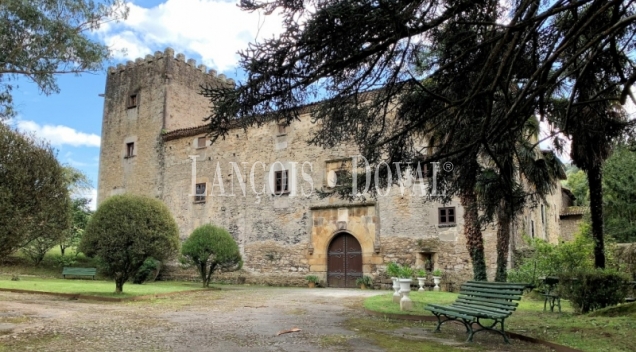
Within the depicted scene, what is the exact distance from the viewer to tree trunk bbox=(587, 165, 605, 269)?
10.4 m

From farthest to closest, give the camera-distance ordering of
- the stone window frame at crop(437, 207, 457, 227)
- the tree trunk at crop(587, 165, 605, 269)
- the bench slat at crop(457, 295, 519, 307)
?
the stone window frame at crop(437, 207, 457, 227)
the tree trunk at crop(587, 165, 605, 269)
the bench slat at crop(457, 295, 519, 307)

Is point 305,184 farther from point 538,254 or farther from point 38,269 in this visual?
point 38,269

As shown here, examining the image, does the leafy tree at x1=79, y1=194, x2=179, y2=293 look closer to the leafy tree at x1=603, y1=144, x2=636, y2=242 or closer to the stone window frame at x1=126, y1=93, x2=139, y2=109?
the stone window frame at x1=126, y1=93, x2=139, y2=109

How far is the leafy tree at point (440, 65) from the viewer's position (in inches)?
204

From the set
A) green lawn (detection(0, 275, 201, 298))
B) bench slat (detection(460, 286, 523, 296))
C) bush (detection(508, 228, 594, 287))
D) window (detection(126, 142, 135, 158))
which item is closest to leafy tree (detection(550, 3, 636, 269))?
bush (detection(508, 228, 594, 287))

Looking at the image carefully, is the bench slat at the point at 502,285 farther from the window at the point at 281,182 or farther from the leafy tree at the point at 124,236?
the window at the point at 281,182

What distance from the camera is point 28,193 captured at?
351 inches

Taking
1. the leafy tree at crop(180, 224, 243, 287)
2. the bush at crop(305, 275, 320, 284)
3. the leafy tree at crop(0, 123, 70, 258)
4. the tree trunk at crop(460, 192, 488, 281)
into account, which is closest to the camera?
the leafy tree at crop(0, 123, 70, 258)

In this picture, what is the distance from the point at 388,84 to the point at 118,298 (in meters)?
9.42

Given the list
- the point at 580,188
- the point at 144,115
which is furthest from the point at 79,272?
the point at 580,188

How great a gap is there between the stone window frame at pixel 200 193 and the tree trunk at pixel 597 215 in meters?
17.3

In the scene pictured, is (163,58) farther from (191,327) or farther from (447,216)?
(191,327)

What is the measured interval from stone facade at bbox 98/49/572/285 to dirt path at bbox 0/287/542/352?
7.11 metres

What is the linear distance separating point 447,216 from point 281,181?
7.60 meters
